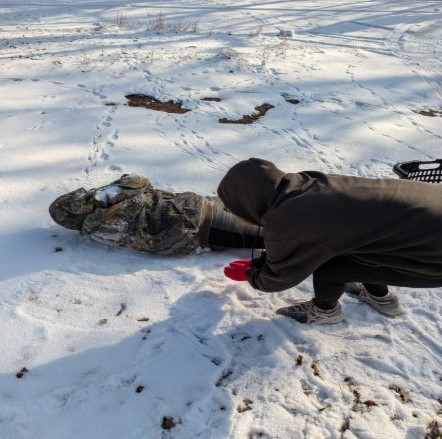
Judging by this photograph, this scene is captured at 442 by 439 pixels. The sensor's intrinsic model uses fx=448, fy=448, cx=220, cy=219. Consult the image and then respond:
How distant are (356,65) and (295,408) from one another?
19.3 feet

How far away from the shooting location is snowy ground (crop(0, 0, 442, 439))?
204 centimetres

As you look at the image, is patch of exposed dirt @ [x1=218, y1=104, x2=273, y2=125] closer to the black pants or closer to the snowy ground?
the snowy ground

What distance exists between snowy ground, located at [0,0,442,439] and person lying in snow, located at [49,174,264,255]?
113 mm

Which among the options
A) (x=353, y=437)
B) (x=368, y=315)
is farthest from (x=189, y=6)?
(x=353, y=437)

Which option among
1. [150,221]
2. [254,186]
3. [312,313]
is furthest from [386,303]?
[150,221]

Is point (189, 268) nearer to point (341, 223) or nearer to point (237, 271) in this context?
point (237, 271)

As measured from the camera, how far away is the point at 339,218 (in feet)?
6.00

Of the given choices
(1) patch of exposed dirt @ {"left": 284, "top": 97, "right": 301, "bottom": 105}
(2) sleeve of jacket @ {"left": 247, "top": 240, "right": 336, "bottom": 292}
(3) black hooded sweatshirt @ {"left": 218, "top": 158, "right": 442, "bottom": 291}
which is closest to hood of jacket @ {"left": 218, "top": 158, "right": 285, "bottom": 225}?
(3) black hooded sweatshirt @ {"left": 218, "top": 158, "right": 442, "bottom": 291}

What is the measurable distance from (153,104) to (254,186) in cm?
359

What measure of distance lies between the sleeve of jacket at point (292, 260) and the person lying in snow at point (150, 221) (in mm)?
857

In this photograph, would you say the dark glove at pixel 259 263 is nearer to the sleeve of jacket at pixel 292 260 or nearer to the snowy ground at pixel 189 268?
the sleeve of jacket at pixel 292 260

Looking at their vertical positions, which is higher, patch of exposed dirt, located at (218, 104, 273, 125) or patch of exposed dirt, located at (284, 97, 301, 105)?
patch of exposed dirt, located at (284, 97, 301, 105)

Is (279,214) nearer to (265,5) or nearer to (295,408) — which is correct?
(295,408)

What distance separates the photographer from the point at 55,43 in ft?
23.8
